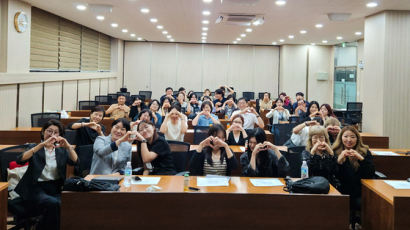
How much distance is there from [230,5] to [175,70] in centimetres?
1007

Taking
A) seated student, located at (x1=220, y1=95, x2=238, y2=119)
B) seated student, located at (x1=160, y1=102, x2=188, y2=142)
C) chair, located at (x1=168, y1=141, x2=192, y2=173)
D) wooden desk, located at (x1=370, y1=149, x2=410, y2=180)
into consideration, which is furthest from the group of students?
seated student, located at (x1=220, y1=95, x2=238, y2=119)

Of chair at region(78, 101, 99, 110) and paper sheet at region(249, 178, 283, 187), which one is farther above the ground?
chair at region(78, 101, 99, 110)

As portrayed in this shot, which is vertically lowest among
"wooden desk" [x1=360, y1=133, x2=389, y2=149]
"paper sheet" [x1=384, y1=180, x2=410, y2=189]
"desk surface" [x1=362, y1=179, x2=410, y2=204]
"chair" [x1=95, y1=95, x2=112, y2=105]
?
"desk surface" [x1=362, y1=179, x2=410, y2=204]

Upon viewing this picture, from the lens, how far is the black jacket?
3.80 m

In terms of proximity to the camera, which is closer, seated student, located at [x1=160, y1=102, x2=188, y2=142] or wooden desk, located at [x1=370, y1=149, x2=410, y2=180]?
wooden desk, located at [x1=370, y1=149, x2=410, y2=180]

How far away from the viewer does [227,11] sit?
9180mm

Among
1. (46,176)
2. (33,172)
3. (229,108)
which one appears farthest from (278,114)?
(33,172)

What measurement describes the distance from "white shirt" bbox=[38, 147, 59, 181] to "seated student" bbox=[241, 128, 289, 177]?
204 centimetres

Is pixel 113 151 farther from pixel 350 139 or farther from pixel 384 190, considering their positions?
pixel 384 190

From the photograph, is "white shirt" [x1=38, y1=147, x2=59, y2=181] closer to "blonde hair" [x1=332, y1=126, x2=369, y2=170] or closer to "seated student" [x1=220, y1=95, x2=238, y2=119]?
"blonde hair" [x1=332, y1=126, x2=369, y2=170]

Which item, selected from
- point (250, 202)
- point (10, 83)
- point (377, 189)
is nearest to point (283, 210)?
point (250, 202)

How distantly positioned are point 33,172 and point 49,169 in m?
0.16

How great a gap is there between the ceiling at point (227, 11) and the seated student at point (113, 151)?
4.08 metres

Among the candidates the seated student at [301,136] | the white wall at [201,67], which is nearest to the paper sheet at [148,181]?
the seated student at [301,136]
